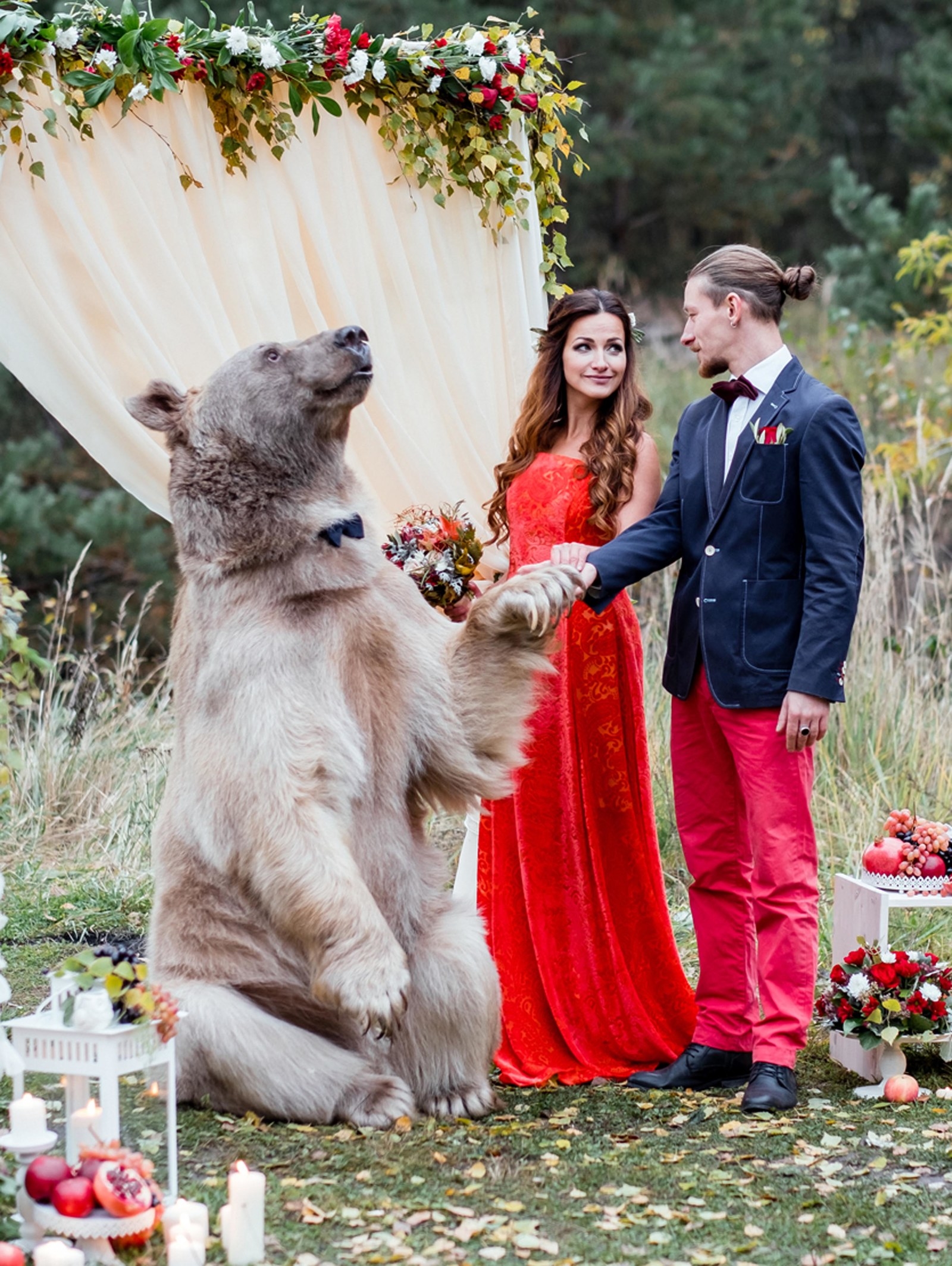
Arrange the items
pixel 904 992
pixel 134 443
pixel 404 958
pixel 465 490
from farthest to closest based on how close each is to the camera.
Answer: pixel 465 490 < pixel 134 443 < pixel 904 992 < pixel 404 958

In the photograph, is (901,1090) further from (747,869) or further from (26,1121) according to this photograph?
(26,1121)

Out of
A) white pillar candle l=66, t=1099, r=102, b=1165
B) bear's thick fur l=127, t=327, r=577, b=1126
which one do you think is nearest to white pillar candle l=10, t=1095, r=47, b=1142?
white pillar candle l=66, t=1099, r=102, b=1165

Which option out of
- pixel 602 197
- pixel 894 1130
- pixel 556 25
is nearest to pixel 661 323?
pixel 602 197

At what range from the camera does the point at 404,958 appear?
332cm

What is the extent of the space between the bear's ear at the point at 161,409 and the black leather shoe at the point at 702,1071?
1.96m

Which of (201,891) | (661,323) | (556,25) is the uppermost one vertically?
(556,25)

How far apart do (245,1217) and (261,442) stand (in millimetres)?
1625

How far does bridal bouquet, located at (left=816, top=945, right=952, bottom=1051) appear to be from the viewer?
3.70 m

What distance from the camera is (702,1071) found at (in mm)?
3760

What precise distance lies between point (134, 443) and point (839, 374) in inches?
277

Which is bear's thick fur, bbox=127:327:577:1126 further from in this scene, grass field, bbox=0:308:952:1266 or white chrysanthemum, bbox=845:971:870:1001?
white chrysanthemum, bbox=845:971:870:1001

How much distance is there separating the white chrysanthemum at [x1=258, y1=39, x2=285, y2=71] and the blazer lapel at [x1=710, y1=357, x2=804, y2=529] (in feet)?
5.57

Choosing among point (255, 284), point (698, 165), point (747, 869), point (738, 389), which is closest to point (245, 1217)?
point (747, 869)

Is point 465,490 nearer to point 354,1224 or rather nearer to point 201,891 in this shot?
point 201,891
